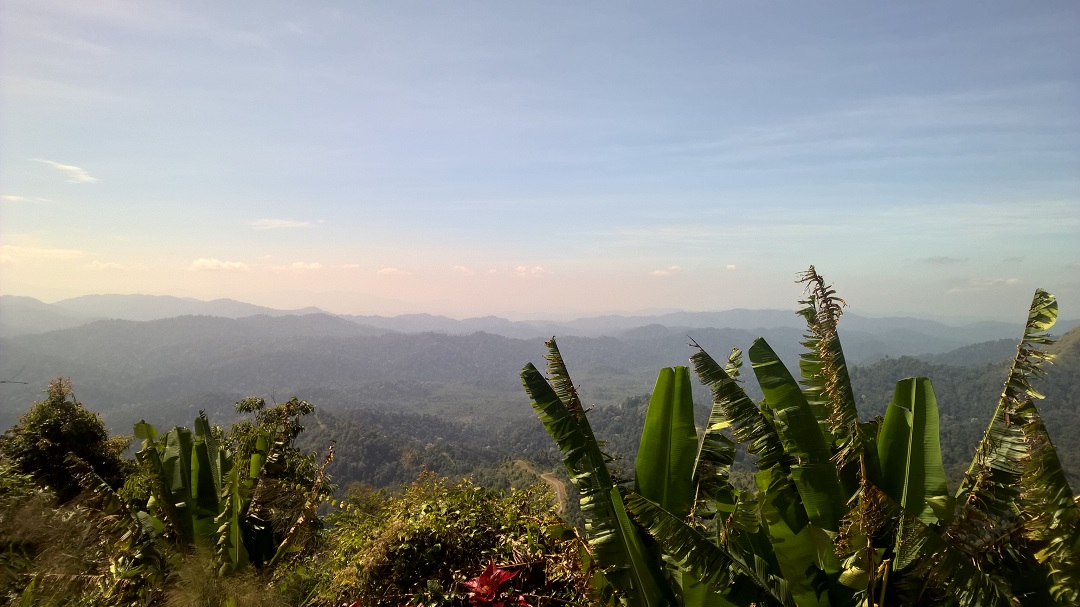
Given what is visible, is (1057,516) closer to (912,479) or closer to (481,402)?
(912,479)

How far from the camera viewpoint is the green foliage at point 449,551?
3.38 metres

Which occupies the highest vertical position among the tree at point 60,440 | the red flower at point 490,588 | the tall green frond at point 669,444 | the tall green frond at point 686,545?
the tall green frond at point 669,444

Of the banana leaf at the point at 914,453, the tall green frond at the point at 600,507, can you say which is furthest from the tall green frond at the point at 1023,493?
the tall green frond at the point at 600,507

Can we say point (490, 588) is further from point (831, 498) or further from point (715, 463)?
point (831, 498)

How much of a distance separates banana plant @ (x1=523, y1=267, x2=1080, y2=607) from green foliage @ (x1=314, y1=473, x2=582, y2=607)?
1.90 ft

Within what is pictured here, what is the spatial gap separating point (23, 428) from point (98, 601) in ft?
28.5

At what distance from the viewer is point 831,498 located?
9.20 ft

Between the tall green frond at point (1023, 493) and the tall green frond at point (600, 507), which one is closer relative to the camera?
the tall green frond at point (1023, 493)

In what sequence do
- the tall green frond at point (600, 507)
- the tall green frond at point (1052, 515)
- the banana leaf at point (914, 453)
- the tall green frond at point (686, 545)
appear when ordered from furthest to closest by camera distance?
the tall green frond at point (600, 507), the banana leaf at point (914, 453), the tall green frond at point (686, 545), the tall green frond at point (1052, 515)

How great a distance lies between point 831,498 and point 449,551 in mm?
2407

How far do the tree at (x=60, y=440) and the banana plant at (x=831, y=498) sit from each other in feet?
33.0

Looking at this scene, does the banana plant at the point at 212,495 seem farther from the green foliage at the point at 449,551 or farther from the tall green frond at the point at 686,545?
the tall green frond at the point at 686,545

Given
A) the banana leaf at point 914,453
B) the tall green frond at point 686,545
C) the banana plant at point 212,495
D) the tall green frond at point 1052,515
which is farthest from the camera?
the banana plant at point 212,495

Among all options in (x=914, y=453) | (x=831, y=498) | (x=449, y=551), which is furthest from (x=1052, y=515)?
(x=449, y=551)
